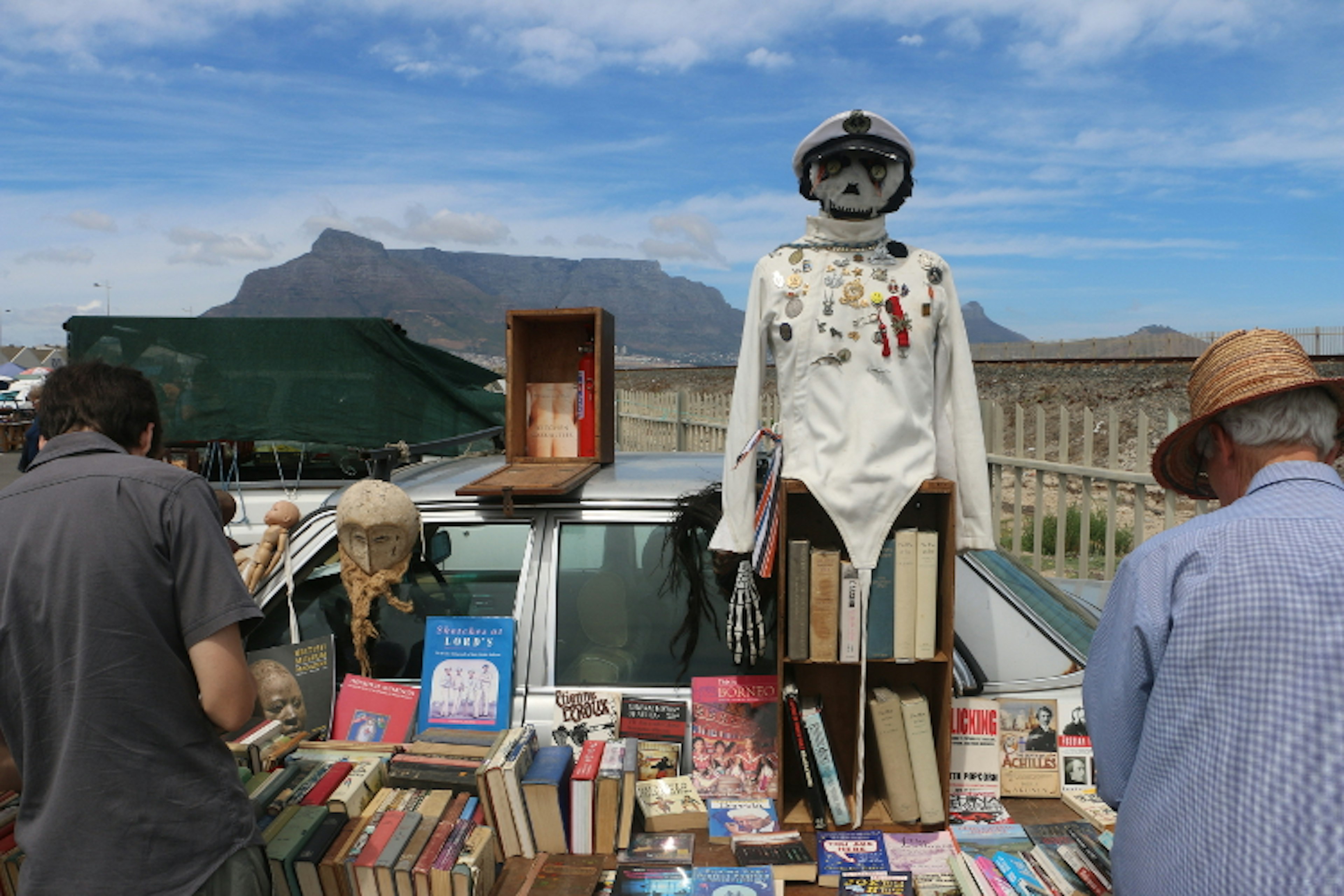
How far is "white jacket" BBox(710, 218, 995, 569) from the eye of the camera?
2.50 meters

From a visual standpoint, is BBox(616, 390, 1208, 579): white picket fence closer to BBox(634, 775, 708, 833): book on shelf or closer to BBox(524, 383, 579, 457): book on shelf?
BBox(524, 383, 579, 457): book on shelf

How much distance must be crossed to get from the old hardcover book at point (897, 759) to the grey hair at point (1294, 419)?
4.44 feet

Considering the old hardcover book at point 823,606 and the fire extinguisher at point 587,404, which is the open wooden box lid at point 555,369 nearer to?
the fire extinguisher at point 587,404

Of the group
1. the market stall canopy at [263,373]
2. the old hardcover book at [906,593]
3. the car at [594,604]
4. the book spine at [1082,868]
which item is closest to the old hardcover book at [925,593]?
the old hardcover book at [906,593]

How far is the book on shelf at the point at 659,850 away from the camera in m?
2.44

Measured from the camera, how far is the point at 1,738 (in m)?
1.92

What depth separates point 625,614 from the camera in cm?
291

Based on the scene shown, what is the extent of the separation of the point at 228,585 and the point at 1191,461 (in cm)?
203

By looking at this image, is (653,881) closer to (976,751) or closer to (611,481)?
(976,751)

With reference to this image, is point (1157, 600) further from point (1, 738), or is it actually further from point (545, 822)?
point (1, 738)

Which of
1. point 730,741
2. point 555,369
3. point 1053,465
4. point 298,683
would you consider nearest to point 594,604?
point 730,741

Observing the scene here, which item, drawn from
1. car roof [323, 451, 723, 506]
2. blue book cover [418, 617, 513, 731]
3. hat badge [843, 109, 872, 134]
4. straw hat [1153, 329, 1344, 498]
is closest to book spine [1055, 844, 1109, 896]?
straw hat [1153, 329, 1344, 498]

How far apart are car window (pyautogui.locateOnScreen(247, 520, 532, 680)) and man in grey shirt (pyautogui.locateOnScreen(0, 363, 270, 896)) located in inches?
45.7

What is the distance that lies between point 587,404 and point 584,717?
138 cm
